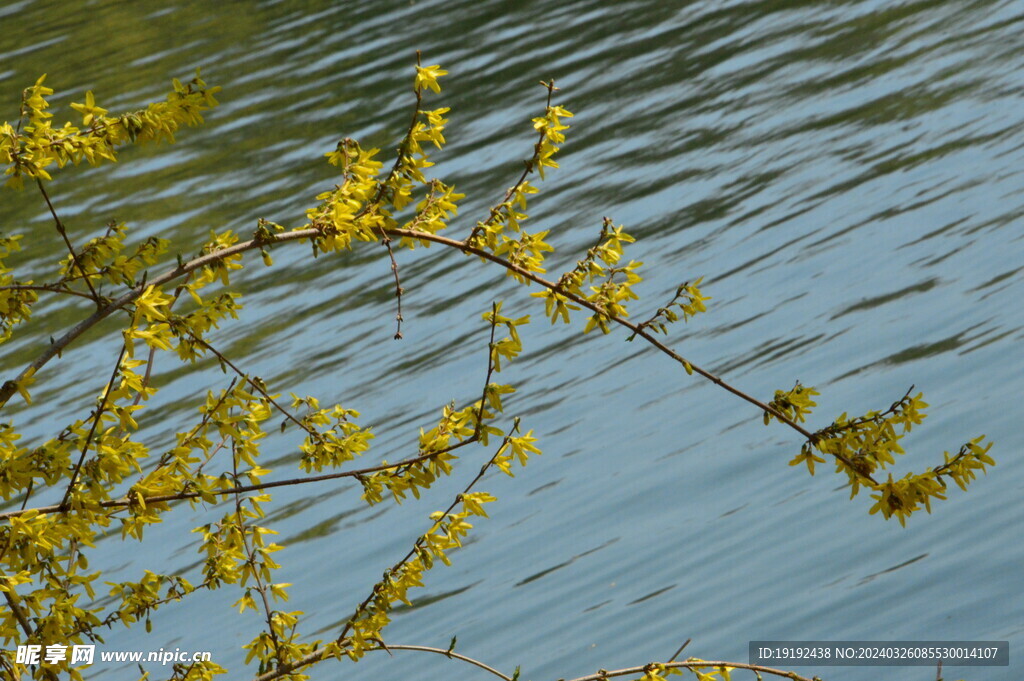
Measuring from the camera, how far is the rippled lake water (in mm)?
6047

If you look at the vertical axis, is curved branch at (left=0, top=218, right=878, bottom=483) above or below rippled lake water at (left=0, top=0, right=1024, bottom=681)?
below

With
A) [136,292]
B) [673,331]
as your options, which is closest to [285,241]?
[136,292]

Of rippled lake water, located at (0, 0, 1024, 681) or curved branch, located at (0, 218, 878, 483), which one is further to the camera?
rippled lake water, located at (0, 0, 1024, 681)

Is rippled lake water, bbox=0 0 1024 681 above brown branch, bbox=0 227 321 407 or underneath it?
above

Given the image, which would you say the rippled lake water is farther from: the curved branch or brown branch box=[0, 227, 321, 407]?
brown branch box=[0, 227, 321, 407]

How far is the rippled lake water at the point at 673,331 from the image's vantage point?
6.05 metres

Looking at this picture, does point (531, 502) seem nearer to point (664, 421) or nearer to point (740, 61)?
point (664, 421)

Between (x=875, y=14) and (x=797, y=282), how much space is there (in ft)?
18.4

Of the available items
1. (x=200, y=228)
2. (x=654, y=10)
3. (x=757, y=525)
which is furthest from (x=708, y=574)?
(x=654, y=10)

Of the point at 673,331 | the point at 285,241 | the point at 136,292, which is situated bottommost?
the point at 136,292

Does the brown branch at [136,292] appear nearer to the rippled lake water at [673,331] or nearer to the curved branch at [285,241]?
the curved branch at [285,241]

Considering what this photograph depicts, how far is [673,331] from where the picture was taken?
853 cm

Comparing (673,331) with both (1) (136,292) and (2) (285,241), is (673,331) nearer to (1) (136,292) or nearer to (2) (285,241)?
(2) (285,241)

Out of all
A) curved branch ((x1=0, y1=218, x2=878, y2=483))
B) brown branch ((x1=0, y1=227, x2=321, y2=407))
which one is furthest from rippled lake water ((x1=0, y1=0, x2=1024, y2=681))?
brown branch ((x1=0, y1=227, x2=321, y2=407))
